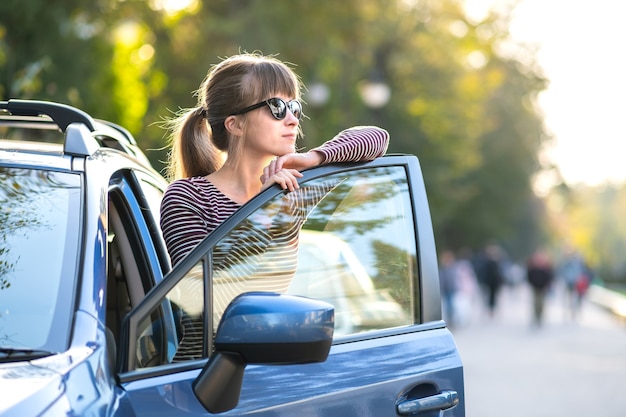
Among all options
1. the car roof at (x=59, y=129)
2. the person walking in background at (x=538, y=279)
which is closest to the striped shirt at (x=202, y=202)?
the car roof at (x=59, y=129)

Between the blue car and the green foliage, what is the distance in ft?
5.87

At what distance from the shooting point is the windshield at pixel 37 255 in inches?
98.6

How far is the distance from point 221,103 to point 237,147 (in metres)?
0.16

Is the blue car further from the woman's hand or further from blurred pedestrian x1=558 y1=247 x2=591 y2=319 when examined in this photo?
blurred pedestrian x1=558 y1=247 x2=591 y2=319

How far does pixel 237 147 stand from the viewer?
11.3 feet

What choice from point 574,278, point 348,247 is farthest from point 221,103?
point 574,278

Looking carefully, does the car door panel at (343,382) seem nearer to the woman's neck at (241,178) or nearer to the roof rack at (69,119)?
the woman's neck at (241,178)

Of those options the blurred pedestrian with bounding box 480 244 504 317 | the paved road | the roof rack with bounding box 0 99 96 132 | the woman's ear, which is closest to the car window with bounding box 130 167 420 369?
the woman's ear

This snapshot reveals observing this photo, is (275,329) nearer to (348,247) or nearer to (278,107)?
(348,247)

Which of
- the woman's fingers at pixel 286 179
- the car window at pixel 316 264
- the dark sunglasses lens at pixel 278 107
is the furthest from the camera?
the dark sunglasses lens at pixel 278 107

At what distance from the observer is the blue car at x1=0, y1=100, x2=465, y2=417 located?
95.0 inches

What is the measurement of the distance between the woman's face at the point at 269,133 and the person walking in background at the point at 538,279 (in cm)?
2290

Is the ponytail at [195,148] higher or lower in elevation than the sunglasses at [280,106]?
lower

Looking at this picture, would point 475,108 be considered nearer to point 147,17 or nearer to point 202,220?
point 147,17
